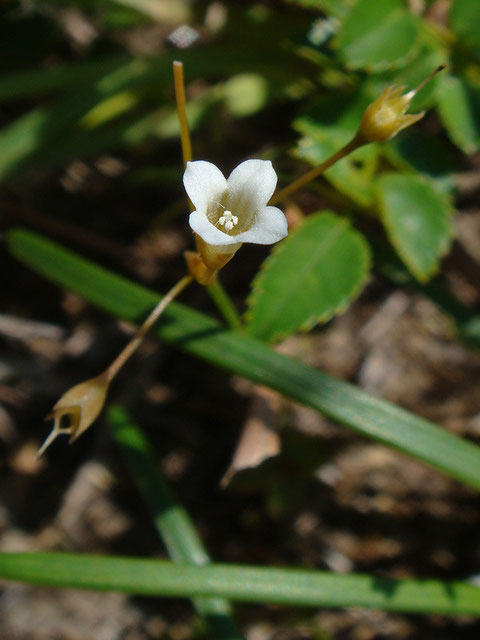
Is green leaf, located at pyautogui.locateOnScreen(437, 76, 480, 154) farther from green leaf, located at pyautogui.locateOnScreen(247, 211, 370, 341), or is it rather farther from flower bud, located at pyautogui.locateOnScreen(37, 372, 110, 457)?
flower bud, located at pyautogui.locateOnScreen(37, 372, 110, 457)

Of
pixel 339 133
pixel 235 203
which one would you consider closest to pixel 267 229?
pixel 235 203

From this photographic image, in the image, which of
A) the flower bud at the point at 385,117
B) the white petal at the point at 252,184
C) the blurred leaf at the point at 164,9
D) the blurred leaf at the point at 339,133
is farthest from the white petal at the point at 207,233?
the blurred leaf at the point at 164,9

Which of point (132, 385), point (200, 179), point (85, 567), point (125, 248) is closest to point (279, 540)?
point (132, 385)

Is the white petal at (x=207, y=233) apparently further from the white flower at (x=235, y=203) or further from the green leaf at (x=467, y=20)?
the green leaf at (x=467, y=20)

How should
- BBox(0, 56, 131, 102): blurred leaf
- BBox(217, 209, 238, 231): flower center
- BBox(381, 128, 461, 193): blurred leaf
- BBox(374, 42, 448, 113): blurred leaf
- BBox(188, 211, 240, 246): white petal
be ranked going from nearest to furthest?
1. BBox(188, 211, 240, 246): white petal
2. BBox(217, 209, 238, 231): flower center
3. BBox(374, 42, 448, 113): blurred leaf
4. BBox(381, 128, 461, 193): blurred leaf
5. BBox(0, 56, 131, 102): blurred leaf

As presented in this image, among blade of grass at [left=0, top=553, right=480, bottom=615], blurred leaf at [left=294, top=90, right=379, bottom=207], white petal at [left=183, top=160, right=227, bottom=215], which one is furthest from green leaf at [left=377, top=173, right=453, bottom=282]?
blade of grass at [left=0, top=553, right=480, bottom=615]
